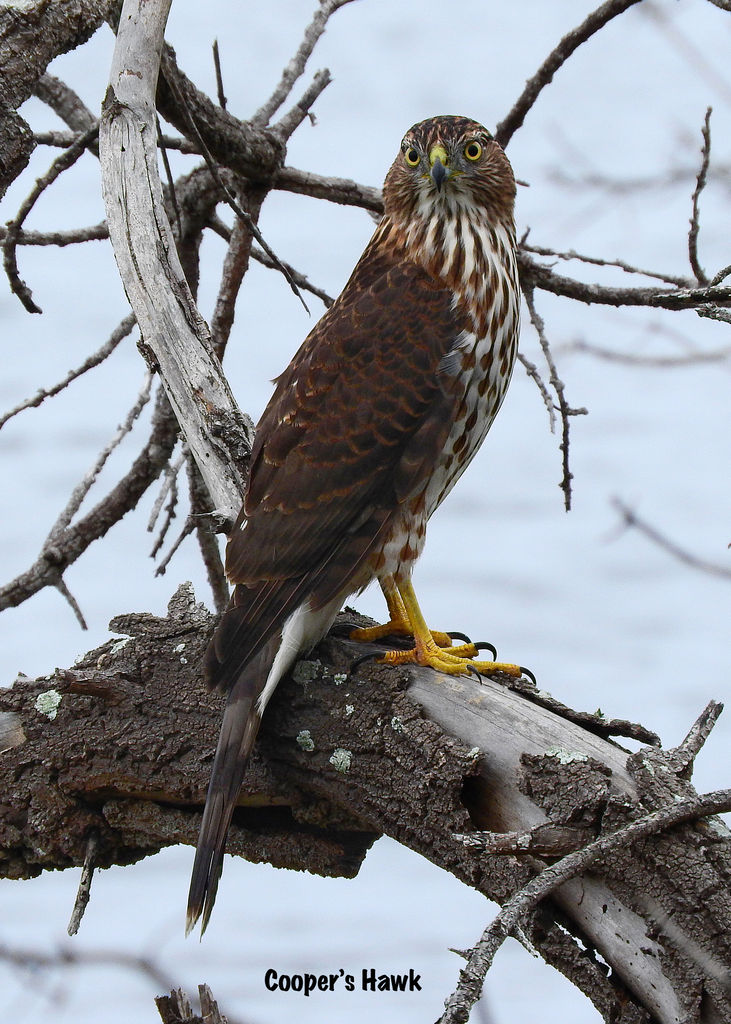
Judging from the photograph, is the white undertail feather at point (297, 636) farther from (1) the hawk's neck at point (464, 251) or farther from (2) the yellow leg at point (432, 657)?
(1) the hawk's neck at point (464, 251)

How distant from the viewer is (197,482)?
3.12m

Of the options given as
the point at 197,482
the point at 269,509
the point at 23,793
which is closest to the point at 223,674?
the point at 269,509

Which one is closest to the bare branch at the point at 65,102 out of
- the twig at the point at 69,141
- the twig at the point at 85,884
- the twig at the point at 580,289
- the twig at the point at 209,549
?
the twig at the point at 69,141

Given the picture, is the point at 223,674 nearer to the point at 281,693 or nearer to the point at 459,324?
the point at 281,693

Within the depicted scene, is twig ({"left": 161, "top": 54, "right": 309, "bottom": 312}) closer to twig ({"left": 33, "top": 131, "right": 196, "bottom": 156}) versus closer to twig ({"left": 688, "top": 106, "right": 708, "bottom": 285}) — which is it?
twig ({"left": 33, "top": 131, "right": 196, "bottom": 156})

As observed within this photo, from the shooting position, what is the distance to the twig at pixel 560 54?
9.29 ft

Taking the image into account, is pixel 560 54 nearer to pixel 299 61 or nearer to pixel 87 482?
pixel 299 61

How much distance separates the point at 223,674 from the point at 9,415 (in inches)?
44.6

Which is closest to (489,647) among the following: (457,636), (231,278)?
(457,636)

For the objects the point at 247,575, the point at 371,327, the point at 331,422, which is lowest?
the point at 247,575

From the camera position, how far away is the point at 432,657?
7.27 feet

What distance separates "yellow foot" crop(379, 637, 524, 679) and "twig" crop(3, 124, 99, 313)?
49.3 inches

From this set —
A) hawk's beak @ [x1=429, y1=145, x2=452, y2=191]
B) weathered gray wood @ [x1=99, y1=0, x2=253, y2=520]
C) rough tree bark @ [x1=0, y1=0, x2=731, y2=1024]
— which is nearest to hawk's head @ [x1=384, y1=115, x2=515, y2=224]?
hawk's beak @ [x1=429, y1=145, x2=452, y2=191]

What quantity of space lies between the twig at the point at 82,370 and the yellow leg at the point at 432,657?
115 centimetres
